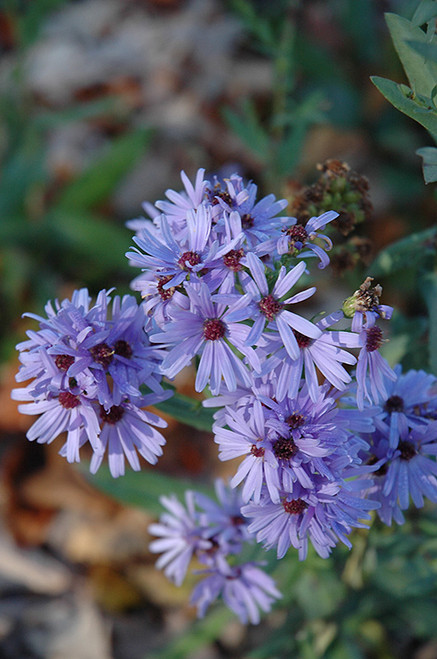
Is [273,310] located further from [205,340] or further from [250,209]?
[250,209]

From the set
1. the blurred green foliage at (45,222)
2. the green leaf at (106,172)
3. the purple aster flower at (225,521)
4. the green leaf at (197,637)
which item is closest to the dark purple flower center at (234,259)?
the purple aster flower at (225,521)

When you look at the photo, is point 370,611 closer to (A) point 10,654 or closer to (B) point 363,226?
(A) point 10,654

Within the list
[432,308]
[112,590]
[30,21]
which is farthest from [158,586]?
[30,21]

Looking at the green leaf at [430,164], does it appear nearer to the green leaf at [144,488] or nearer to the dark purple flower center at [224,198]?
the dark purple flower center at [224,198]

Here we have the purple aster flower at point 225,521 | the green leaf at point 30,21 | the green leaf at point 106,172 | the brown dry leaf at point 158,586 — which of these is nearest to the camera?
the purple aster flower at point 225,521

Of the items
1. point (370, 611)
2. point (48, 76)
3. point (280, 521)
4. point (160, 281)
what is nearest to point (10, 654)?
point (370, 611)

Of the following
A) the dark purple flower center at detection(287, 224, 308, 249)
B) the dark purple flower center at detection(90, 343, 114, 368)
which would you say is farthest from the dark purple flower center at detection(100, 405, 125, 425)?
the dark purple flower center at detection(287, 224, 308, 249)
